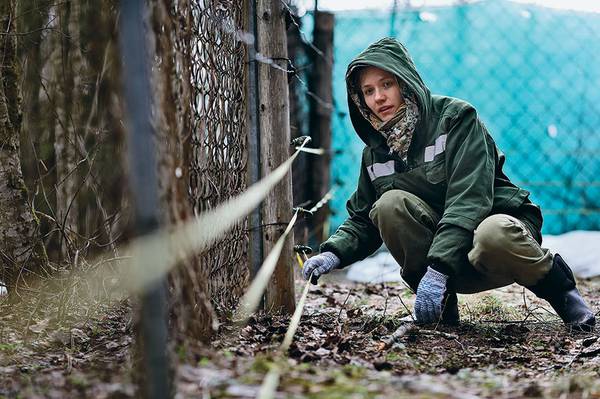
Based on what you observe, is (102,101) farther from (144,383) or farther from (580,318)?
(144,383)

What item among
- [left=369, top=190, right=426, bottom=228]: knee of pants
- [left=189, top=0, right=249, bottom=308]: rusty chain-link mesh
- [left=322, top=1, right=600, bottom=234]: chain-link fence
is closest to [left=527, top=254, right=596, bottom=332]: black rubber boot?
[left=369, top=190, right=426, bottom=228]: knee of pants

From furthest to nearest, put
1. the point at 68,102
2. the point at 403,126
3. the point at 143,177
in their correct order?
1. the point at 68,102
2. the point at 403,126
3. the point at 143,177

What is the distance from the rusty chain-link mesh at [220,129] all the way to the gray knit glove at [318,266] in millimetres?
320

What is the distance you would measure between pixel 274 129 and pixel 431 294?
104 cm

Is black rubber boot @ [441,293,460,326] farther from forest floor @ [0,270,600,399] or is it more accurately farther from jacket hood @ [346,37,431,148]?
jacket hood @ [346,37,431,148]

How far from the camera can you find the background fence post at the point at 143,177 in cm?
150

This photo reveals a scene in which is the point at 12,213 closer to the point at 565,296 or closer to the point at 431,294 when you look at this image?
the point at 431,294

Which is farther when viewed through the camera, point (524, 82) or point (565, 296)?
point (524, 82)

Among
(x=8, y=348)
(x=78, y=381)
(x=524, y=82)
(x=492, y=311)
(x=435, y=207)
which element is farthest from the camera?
(x=524, y=82)

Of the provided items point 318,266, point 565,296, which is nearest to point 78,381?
point 318,266

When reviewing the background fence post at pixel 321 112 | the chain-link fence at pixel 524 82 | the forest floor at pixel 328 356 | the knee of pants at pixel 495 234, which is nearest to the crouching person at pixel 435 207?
the knee of pants at pixel 495 234

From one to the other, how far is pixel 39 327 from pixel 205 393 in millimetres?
1544

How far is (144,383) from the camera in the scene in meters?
1.80

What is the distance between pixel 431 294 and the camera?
3.24 meters
